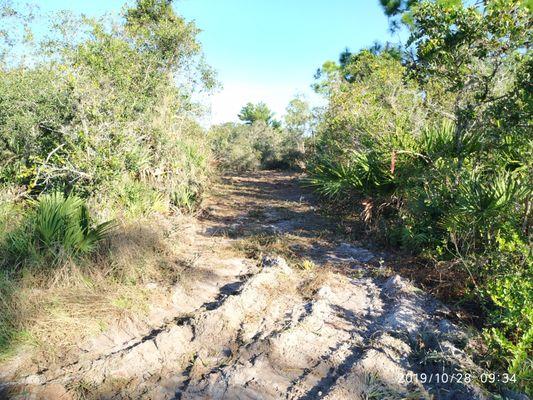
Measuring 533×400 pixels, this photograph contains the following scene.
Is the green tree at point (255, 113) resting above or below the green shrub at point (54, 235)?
above

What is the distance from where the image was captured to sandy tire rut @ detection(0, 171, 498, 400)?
3.29 m

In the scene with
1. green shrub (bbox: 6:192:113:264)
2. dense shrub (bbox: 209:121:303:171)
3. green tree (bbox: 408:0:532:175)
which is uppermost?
green tree (bbox: 408:0:532:175)

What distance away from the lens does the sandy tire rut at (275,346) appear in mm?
3295

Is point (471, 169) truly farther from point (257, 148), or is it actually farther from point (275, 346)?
point (257, 148)

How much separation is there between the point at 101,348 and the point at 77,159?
3.76 meters

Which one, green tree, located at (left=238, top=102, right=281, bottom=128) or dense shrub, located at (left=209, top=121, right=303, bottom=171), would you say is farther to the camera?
green tree, located at (left=238, top=102, right=281, bottom=128)

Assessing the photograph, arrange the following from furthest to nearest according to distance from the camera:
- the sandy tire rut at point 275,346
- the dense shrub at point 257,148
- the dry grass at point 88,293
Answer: the dense shrub at point 257,148, the dry grass at point 88,293, the sandy tire rut at point 275,346

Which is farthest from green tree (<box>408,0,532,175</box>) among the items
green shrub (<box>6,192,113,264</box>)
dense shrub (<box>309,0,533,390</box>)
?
green shrub (<box>6,192,113,264</box>)

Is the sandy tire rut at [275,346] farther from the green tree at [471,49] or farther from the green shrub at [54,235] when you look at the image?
the green tree at [471,49]

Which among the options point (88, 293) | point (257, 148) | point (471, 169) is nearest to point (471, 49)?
point (471, 169)

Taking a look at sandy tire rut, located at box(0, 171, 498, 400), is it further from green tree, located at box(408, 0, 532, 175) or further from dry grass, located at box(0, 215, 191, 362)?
green tree, located at box(408, 0, 532, 175)

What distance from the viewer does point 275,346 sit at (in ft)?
12.6

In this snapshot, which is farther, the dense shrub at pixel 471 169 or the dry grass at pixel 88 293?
the dense shrub at pixel 471 169

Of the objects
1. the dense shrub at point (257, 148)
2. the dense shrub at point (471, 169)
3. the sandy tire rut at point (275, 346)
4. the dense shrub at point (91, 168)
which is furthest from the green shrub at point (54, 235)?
the dense shrub at point (257, 148)
